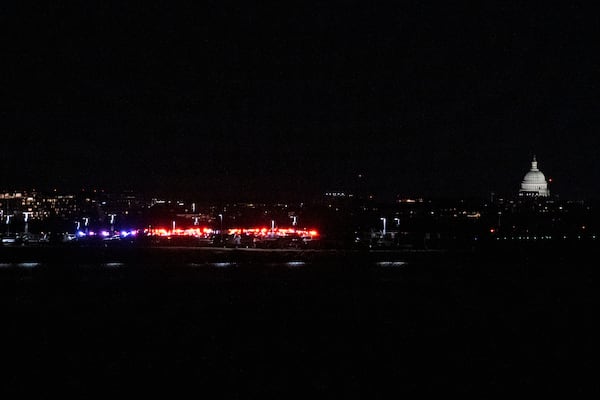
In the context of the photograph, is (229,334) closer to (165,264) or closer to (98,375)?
(98,375)

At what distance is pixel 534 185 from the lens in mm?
139625

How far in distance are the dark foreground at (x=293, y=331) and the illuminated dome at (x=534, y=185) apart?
328ft

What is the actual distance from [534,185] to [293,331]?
124m

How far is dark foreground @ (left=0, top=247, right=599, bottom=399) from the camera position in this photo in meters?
15.3

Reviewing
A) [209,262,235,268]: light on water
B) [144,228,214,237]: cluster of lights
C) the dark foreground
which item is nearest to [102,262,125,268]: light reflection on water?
the dark foreground

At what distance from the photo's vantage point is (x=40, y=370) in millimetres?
15992

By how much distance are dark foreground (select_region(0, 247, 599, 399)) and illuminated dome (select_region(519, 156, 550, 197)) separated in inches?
3936

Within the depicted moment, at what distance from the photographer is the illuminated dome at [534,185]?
5399 inches

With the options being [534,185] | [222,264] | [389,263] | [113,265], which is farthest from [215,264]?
[534,185]

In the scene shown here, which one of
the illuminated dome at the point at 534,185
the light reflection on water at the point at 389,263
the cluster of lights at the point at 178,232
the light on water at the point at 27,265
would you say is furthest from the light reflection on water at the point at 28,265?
the illuminated dome at the point at 534,185

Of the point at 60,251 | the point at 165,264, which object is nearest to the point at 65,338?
the point at 165,264

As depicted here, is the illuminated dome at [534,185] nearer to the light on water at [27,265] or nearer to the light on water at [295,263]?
the light on water at [295,263]

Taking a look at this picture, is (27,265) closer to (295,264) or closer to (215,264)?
(215,264)

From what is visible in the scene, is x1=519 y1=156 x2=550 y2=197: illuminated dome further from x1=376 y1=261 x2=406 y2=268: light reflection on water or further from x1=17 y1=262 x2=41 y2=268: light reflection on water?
x1=17 y1=262 x2=41 y2=268: light reflection on water
